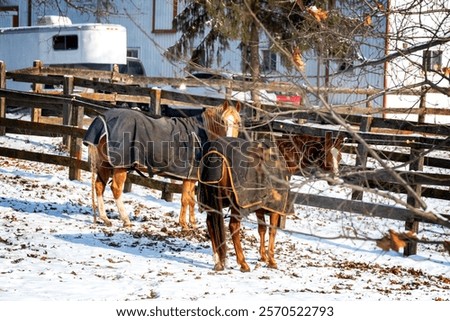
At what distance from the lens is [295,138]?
10.0 metres

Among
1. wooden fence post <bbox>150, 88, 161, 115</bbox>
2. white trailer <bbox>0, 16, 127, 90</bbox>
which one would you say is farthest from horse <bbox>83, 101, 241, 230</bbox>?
white trailer <bbox>0, 16, 127, 90</bbox>

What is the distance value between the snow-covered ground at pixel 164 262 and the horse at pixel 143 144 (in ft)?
2.29

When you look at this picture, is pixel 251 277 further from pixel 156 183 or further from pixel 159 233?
pixel 156 183

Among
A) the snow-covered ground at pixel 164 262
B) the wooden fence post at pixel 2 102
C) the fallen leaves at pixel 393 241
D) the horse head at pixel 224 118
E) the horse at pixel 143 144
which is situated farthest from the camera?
the wooden fence post at pixel 2 102

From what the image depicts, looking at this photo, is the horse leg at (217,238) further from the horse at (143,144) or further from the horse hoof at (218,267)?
the horse at (143,144)

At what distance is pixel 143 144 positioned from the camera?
1141 cm

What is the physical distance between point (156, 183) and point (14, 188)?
2077 mm

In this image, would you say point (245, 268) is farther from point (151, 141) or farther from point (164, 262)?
point (151, 141)

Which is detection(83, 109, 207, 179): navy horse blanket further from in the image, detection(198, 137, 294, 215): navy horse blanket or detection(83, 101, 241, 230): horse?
detection(198, 137, 294, 215): navy horse blanket

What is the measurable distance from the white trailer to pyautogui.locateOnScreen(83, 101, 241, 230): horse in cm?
1610

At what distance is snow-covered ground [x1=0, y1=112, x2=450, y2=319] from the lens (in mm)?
8102

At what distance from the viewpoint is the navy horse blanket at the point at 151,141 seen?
11.3 meters

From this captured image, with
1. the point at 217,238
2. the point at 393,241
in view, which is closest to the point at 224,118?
the point at 217,238

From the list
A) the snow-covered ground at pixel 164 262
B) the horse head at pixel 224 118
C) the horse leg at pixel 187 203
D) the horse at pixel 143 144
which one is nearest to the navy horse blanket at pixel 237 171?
the horse head at pixel 224 118
